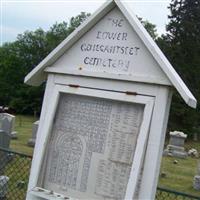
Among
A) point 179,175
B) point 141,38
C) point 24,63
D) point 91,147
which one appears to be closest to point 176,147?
point 179,175

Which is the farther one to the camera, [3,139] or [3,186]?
[3,139]

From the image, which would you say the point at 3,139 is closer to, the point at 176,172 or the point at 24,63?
the point at 176,172

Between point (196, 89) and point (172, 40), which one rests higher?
point (172, 40)

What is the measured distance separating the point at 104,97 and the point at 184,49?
91.9 feet

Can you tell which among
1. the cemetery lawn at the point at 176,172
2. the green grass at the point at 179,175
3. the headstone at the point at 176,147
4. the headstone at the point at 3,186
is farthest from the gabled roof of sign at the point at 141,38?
the headstone at the point at 176,147

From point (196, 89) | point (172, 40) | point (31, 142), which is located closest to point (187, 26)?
point (172, 40)

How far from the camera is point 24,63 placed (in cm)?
5128

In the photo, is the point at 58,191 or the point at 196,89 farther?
the point at 196,89

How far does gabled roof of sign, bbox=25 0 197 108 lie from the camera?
3281 millimetres

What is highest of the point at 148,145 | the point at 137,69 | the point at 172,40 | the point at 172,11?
the point at 172,11

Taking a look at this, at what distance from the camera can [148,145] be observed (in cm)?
338

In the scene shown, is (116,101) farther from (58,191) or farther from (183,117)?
(183,117)

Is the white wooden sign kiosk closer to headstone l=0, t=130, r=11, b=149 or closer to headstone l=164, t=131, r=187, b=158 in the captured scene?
headstone l=0, t=130, r=11, b=149

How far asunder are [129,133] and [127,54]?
0.59 metres
